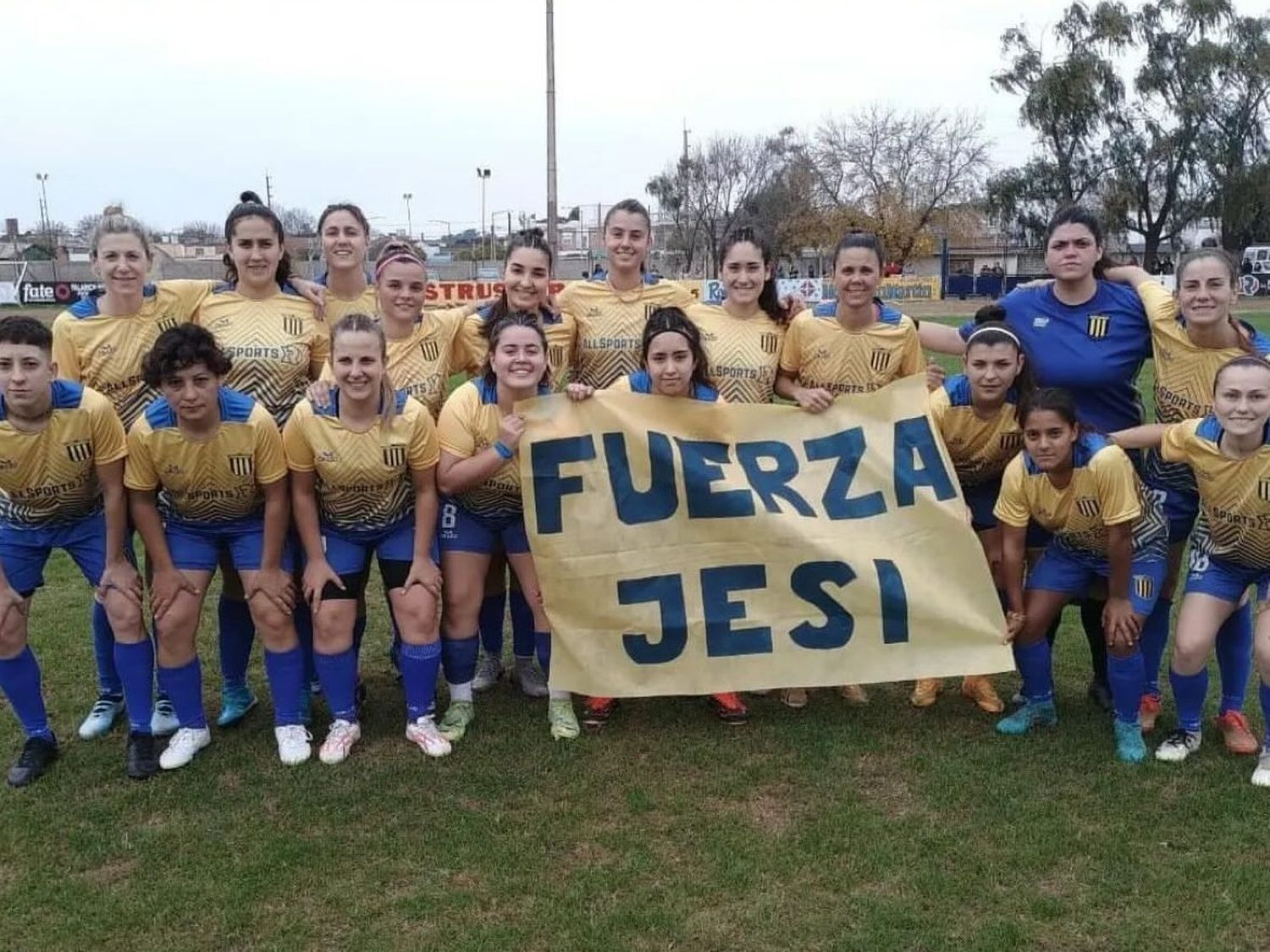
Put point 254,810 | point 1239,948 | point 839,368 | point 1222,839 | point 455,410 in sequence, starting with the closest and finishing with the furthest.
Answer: point 1239,948 → point 1222,839 → point 254,810 → point 455,410 → point 839,368

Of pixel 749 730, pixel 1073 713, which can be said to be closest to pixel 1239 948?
pixel 1073 713

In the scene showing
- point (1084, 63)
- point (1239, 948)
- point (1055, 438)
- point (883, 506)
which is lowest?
point (1239, 948)

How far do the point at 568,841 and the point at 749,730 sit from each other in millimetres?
1231

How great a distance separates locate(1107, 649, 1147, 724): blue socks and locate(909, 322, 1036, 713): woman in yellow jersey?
573 millimetres

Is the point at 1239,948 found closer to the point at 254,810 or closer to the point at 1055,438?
the point at 1055,438

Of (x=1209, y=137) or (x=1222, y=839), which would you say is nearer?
(x=1222, y=839)

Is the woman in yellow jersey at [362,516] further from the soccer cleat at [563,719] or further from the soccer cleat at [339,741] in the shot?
the soccer cleat at [563,719]

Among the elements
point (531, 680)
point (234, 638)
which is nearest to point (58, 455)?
point (234, 638)

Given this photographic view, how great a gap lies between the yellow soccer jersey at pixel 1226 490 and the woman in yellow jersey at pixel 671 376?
6.41 feet

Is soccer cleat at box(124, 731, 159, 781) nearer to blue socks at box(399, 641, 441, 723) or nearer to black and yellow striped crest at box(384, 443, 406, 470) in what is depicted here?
blue socks at box(399, 641, 441, 723)

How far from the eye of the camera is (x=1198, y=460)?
4.28 metres

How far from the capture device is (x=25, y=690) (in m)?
4.55

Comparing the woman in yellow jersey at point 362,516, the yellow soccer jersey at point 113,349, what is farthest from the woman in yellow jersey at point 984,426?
the yellow soccer jersey at point 113,349

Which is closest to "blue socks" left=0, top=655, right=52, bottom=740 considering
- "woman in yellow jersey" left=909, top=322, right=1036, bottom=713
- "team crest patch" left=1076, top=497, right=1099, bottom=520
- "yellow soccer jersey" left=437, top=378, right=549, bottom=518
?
"yellow soccer jersey" left=437, top=378, right=549, bottom=518
